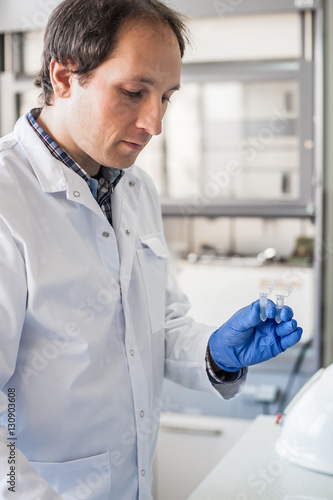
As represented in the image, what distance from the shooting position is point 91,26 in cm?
105

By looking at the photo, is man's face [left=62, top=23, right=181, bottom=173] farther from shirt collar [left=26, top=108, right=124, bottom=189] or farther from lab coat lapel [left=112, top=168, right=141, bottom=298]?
lab coat lapel [left=112, top=168, right=141, bottom=298]

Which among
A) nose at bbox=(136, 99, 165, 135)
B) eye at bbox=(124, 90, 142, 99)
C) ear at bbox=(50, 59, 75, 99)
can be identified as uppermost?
ear at bbox=(50, 59, 75, 99)

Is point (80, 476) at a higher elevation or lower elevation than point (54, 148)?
lower

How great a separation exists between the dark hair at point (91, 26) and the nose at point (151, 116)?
0.35 ft

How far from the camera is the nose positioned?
3.47 feet

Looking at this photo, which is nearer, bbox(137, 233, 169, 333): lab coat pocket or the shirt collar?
the shirt collar

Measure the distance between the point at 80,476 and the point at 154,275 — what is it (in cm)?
43

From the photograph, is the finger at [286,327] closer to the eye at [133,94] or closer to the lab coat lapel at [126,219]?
the lab coat lapel at [126,219]

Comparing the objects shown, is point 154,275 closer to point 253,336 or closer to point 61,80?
point 253,336

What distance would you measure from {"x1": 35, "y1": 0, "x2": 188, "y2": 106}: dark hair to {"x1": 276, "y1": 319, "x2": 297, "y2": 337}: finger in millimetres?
568

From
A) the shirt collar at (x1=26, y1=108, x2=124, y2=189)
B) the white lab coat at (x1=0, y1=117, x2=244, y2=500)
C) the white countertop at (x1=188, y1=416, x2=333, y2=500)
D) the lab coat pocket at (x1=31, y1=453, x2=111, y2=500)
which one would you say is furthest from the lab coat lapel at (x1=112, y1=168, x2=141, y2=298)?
the white countertop at (x1=188, y1=416, x2=333, y2=500)

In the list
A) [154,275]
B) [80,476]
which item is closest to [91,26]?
[154,275]

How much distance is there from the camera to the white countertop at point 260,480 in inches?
45.6

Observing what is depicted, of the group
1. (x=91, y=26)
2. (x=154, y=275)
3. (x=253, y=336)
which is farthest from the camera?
(x=154, y=275)
